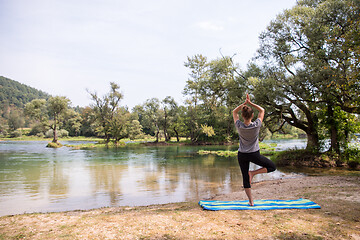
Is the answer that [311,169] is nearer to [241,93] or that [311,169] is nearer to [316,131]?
[316,131]

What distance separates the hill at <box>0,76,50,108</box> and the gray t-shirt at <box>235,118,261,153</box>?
188m

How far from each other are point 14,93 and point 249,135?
212 m

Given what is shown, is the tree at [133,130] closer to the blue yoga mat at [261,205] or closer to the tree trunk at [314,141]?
the tree trunk at [314,141]

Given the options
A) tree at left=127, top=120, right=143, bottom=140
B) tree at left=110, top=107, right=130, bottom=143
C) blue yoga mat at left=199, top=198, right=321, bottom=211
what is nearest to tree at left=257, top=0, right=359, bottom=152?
blue yoga mat at left=199, top=198, right=321, bottom=211

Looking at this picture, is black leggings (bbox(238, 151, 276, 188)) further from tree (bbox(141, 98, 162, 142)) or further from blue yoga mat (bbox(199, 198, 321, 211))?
tree (bbox(141, 98, 162, 142))

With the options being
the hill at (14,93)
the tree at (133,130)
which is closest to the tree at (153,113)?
the tree at (133,130)

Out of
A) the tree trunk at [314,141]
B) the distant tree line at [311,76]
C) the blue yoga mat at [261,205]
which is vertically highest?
the distant tree line at [311,76]

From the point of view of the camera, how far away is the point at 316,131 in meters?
16.4

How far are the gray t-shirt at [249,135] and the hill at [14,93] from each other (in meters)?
188

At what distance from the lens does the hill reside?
16300 cm

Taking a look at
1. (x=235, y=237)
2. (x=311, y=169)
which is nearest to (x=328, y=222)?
(x=235, y=237)

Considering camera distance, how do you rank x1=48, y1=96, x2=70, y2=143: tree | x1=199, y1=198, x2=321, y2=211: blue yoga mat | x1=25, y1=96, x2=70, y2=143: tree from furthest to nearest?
x1=48, y1=96, x2=70, y2=143: tree, x1=25, y1=96, x2=70, y2=143: tree, x1=199, y1=198, x2=321, y2=211: blue yoga mat

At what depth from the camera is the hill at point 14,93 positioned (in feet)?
535

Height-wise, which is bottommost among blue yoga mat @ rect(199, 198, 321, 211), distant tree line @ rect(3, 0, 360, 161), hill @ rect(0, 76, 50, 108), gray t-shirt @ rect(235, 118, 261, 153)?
blue yoga mat @ rect(199, 198, 321, 211)
